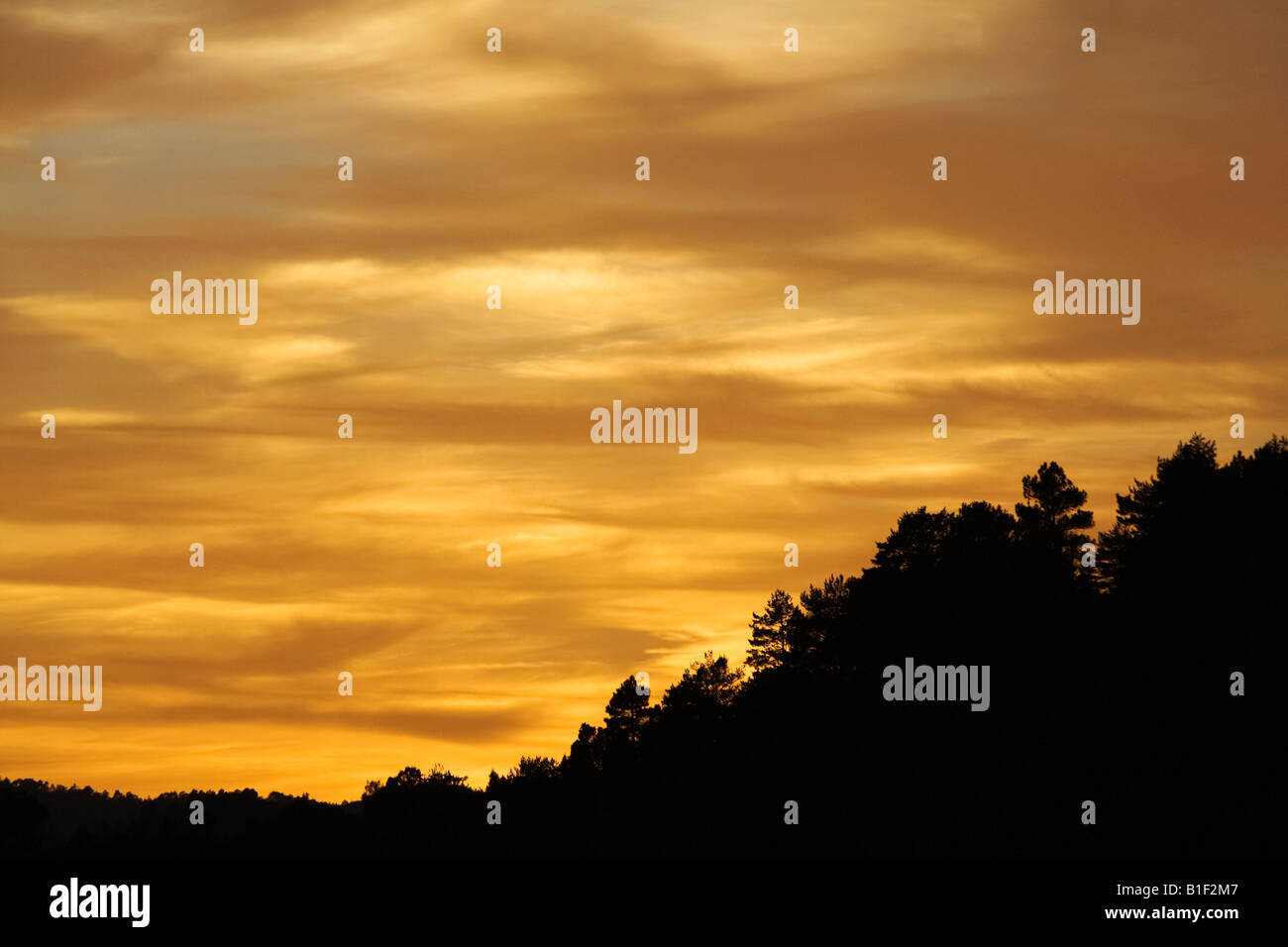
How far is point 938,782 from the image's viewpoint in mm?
103188

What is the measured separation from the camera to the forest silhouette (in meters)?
87.1

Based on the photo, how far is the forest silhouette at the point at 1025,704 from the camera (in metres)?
87.1

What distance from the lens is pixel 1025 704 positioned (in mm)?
100500

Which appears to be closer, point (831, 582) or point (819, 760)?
point (819, 760)
